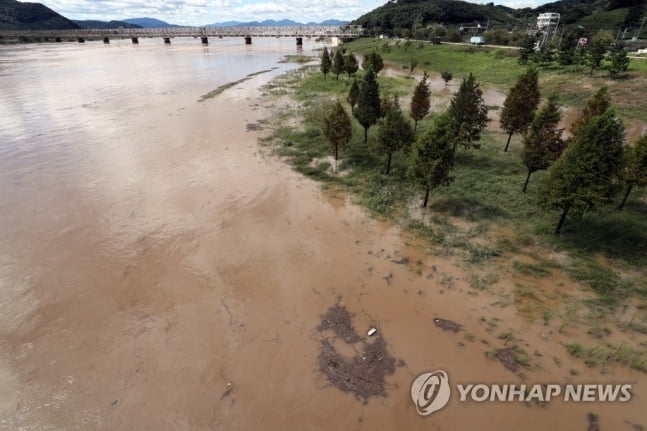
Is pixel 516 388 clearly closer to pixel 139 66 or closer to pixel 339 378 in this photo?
pixel 339 378

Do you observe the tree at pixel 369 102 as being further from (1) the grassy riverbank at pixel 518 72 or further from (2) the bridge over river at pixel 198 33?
(2) the bridge over river at pixel 198 33

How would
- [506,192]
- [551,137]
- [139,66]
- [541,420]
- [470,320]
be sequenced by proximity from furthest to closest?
[139,66]
[506,192]
[551,137]
[470,320]
[541,420]

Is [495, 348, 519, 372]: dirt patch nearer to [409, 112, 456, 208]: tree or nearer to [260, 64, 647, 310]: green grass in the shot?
[260, 64, 647, 310]: green grass

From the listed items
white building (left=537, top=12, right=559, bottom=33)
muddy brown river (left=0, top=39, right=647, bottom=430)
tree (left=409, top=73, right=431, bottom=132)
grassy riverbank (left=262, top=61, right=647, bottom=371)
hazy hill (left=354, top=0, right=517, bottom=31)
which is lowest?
muddy brown river (left=0, top=39, right=647, bottom=430)

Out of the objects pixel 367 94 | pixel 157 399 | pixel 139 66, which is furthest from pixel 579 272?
pixel 139 66

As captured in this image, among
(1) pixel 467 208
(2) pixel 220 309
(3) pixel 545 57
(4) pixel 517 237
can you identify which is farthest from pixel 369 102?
(3) pixel 545 57

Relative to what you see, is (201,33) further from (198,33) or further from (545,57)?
(545,57)

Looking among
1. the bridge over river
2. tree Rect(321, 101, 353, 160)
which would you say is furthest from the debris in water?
the bridge over river
